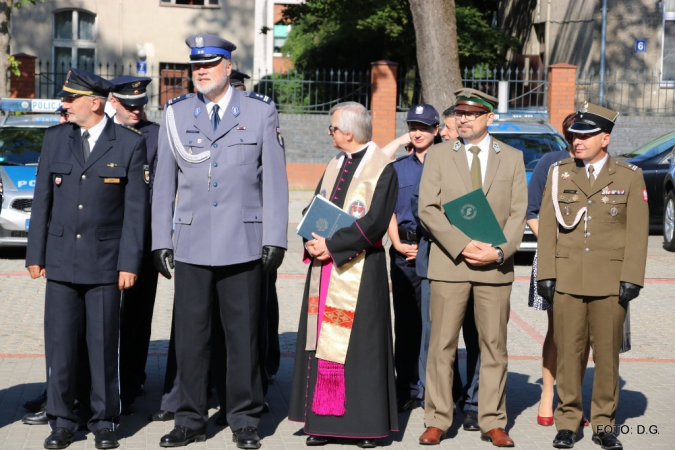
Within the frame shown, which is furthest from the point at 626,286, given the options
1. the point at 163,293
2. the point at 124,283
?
the point at 163,293

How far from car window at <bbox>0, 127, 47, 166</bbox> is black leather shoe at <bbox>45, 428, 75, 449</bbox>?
28.7ft

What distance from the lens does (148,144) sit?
721 cm

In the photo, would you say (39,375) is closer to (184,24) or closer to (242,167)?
(242,167)

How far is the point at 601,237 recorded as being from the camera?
20.6 feet

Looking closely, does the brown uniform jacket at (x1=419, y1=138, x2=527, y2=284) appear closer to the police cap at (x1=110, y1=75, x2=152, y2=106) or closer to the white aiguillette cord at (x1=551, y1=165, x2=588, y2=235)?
the white aiguillette cord at (x1=551, y1=165, x2=588, y2=235)

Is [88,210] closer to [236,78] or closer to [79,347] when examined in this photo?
[79,347]

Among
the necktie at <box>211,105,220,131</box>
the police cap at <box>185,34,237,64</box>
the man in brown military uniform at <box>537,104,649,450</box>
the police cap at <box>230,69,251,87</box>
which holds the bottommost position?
the man in brown military uniform at <box>537,104,649,450</box>

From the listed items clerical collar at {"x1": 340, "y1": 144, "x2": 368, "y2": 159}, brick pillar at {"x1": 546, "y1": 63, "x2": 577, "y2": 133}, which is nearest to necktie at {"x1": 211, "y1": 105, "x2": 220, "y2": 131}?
clerical collar at {"x1": 340, "y1": 144, "x2": 368, "y2": 159}

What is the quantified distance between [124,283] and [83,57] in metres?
31.5

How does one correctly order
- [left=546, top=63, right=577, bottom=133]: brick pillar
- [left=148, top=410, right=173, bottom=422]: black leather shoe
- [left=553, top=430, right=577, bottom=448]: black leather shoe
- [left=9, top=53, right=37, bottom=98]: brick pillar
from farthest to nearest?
[left=9, top=53, right=37, bottom=98]: brick pillar, [left=546, top=63, right=577, bottom=133]: brick pillar, [left=148, top=410, right=173, bottom=422]: black leather shoe, [left=553, top=430, right=577, bottom=448]: black leather shoe

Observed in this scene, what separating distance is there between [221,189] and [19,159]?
29.5 feet

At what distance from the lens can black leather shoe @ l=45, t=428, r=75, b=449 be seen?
602 cm

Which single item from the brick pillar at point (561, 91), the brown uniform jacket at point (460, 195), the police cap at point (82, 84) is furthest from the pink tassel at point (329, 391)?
the brick pillar at point (561, 91)

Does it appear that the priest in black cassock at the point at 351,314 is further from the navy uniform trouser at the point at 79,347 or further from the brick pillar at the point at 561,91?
the brick pillar at the point at 561,91
